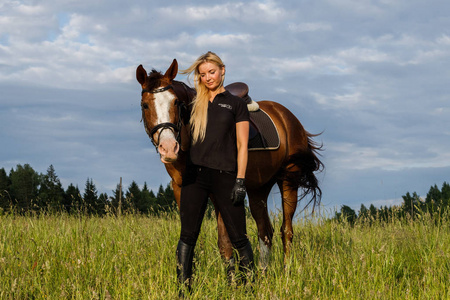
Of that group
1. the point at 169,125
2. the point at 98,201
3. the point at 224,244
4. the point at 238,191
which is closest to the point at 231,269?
the point at 224,244

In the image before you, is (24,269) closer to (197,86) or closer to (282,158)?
(197,86)

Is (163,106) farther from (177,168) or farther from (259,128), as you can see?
(259,128)

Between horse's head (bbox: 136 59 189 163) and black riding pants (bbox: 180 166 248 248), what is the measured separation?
459mm

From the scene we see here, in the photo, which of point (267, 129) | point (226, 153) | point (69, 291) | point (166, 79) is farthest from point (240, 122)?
point (69, 291)

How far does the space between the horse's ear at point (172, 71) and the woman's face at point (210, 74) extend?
1.00ft

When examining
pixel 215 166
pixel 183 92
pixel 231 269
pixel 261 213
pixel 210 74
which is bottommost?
pixel 231 269

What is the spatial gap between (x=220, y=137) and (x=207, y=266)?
147 centimetres

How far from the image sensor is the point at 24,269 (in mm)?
4512

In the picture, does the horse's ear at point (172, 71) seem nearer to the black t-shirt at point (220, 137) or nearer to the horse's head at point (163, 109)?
the horse's head at point (163, 109)

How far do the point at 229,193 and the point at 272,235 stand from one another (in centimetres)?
247

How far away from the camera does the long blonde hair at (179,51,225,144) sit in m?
4.48

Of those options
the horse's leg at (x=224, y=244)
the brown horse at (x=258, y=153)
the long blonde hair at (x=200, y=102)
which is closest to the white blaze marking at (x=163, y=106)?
the brown horse at (x=258, y=153)

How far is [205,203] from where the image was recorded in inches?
179

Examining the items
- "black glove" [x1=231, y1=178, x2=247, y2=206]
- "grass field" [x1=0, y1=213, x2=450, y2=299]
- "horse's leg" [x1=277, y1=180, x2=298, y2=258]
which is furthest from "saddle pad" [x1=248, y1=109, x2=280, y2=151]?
"black glove" [x1=231, y1=178, x2=247, y2=206]
